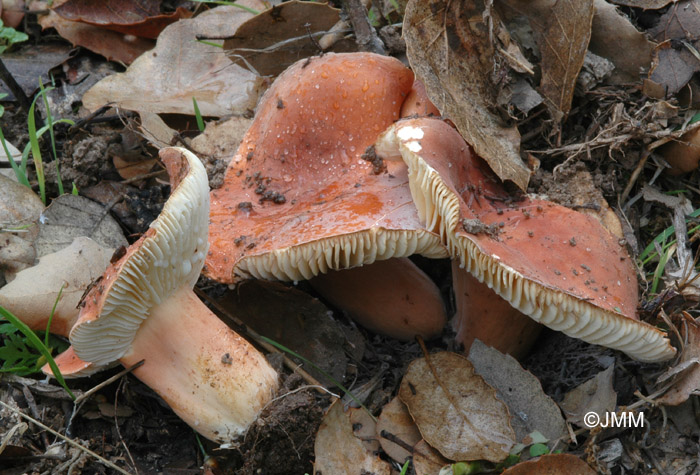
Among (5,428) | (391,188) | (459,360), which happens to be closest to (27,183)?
(5,428)

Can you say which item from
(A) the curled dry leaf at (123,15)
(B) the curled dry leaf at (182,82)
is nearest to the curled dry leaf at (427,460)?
(B) the curled dry leaf at (182,82)

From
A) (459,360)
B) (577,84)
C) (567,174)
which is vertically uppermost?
(577,84)

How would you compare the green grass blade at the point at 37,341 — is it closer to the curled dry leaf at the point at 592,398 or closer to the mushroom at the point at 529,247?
the mushroom at the point at 529,247

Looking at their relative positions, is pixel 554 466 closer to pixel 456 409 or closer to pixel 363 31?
pixel 456 409

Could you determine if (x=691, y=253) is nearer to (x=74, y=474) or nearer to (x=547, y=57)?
(x=547, y=57)

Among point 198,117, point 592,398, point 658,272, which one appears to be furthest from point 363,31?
point 592,398

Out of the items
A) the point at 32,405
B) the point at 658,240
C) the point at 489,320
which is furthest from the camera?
the point at 658,240
